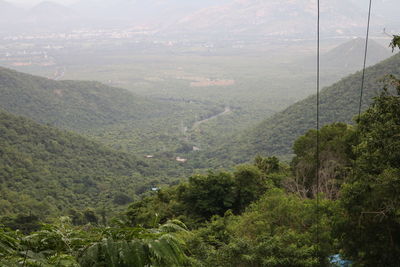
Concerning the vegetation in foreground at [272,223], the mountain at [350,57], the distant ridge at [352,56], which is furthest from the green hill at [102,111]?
the distant ridge at [352,56]

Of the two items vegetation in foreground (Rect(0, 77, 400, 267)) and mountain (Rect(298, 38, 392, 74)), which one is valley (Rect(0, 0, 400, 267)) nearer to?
vegetation in foreground (Rect(0, 77, 400, 267))

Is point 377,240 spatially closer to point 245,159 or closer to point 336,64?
point 245,159

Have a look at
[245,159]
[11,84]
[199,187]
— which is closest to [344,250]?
[199,187]

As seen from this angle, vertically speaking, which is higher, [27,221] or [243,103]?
[27,221]

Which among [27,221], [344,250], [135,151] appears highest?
[344,250]

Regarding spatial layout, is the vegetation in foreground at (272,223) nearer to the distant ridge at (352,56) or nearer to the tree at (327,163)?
the tree at (327,163)

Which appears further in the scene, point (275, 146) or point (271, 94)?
point (271, 94)

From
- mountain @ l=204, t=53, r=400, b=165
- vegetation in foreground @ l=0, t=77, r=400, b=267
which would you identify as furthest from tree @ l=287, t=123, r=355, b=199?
mountain @ l=204, t=53, r=400, b=165
